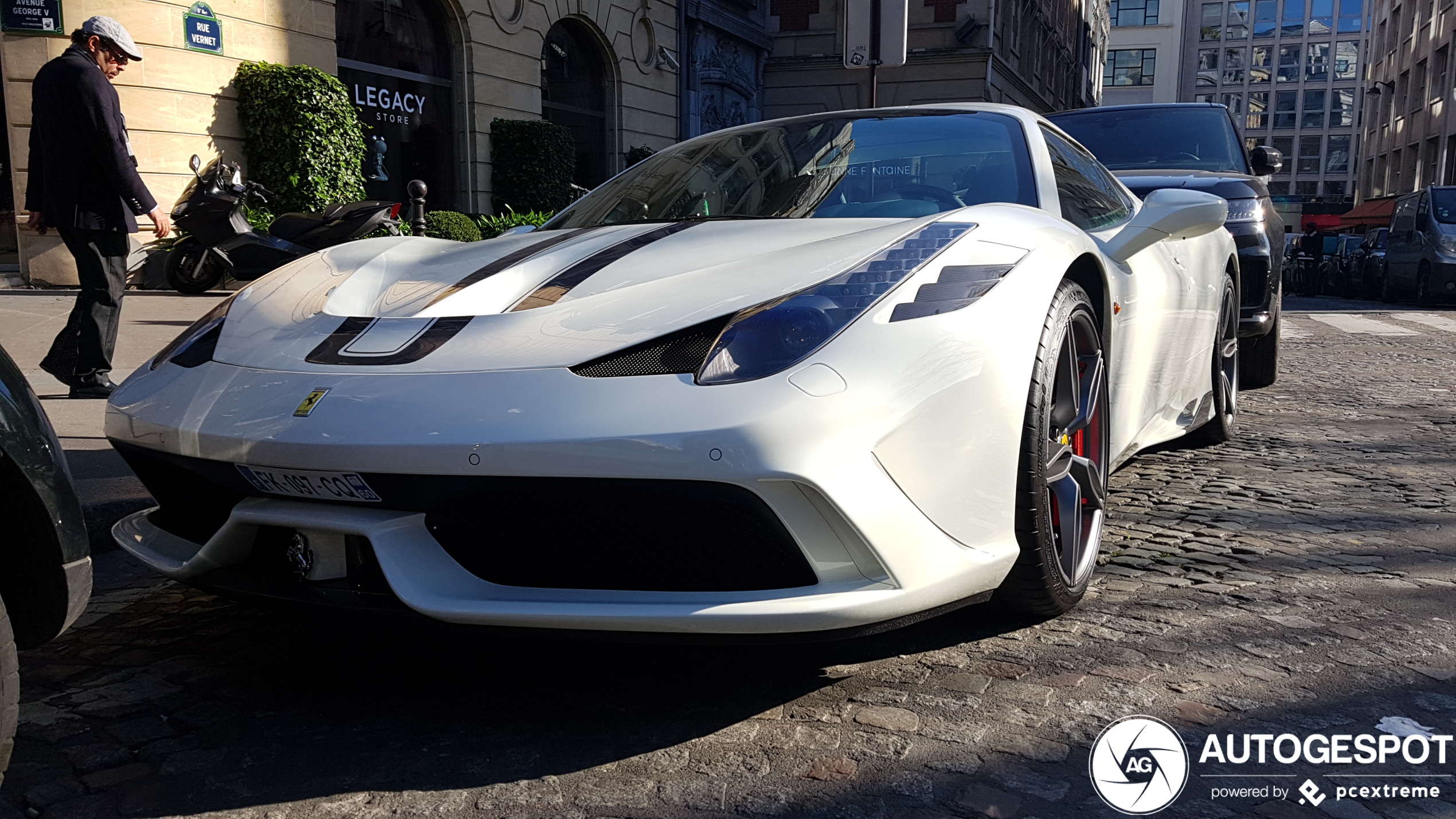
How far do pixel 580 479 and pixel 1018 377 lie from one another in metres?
0.89

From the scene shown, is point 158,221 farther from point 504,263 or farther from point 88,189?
point 504,263

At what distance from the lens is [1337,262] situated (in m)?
21.0

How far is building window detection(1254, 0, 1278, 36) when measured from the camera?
289 feet

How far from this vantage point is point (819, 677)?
232 cm

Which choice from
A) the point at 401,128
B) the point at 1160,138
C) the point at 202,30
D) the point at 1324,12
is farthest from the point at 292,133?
the point at 1324,12

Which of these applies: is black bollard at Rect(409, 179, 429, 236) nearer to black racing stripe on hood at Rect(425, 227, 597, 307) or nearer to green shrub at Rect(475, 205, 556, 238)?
green shrub at Rect(475, 205, 556, 238)

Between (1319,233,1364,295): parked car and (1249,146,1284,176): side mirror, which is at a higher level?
(1249,146,1284,176): side mirror

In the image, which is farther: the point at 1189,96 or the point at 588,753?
the point at 1189,96

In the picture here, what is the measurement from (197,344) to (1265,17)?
99515mm

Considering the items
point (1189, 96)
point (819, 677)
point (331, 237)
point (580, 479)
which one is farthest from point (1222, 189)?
point (1189, 96)

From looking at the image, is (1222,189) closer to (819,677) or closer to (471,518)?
(819,677)

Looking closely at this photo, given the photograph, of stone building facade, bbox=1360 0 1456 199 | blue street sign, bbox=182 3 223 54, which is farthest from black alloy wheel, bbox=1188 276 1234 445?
stone building facade, bbox=1360 0 1456 199

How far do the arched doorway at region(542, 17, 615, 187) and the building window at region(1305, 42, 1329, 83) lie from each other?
86.4m
